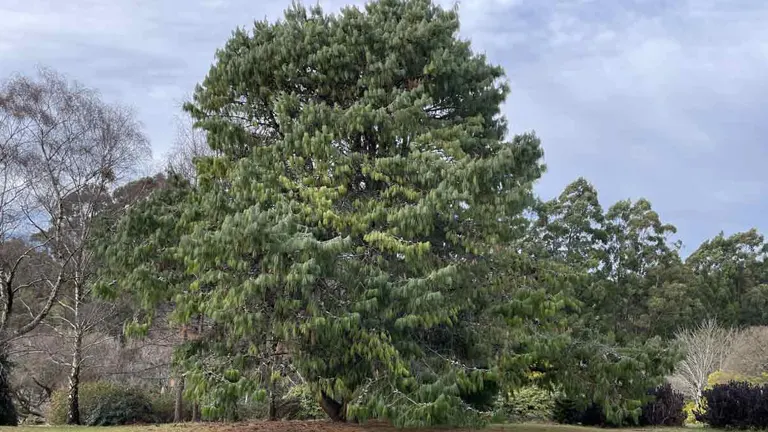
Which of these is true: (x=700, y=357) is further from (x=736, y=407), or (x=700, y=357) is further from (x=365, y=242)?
(x=365, y=242)

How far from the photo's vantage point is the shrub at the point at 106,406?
17.9m

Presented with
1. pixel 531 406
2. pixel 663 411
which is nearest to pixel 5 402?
pixel 531 406

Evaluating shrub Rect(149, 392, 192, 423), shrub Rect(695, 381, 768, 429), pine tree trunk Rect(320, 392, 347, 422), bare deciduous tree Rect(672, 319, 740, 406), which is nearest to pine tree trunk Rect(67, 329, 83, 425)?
shrub Rect(149, 392, 192, 423)

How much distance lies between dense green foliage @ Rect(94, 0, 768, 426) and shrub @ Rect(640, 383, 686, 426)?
532 cm

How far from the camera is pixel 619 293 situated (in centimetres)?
3406

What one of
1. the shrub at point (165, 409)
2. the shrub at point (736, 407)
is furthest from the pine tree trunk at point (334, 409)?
the shrub at point (736, 407)

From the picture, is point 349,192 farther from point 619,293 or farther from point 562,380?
point 619,293

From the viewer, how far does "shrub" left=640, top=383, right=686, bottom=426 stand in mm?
16781

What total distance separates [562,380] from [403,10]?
24.8 feet

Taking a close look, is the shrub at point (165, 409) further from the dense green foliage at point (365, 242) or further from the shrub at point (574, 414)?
the shrub at point (574, 414)

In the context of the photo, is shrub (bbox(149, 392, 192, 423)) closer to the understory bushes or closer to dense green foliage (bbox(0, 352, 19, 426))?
dense green foliage (bbox(0, 352, 19, 426))

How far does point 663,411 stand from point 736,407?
1.77 meters

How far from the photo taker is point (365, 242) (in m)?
10.8

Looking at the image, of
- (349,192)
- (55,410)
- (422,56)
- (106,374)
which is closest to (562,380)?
(349,192)
